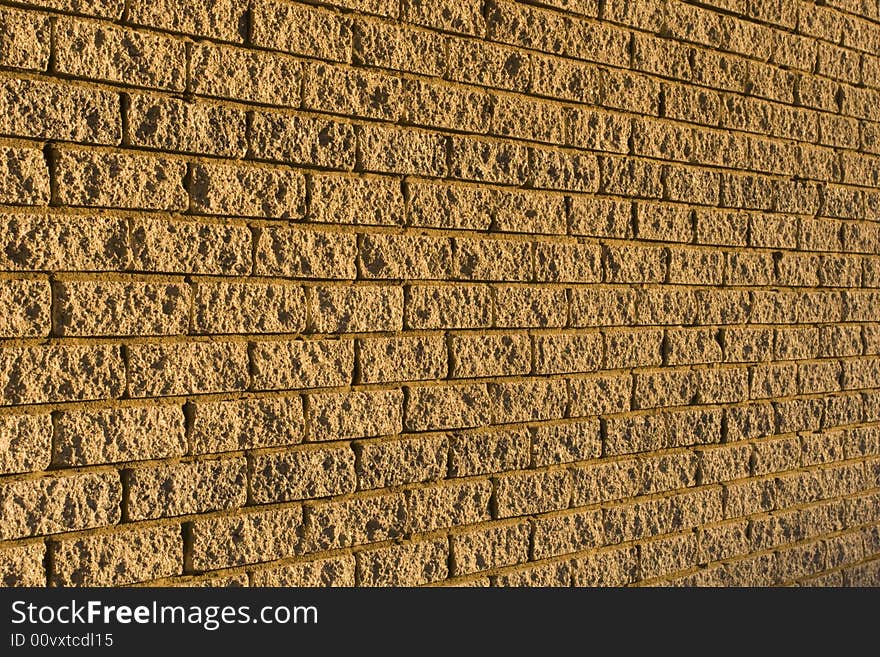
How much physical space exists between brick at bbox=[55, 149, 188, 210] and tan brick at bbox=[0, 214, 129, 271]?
0.06m

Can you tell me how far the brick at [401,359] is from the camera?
367cm

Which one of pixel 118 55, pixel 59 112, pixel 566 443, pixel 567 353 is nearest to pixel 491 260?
pixel 567 353

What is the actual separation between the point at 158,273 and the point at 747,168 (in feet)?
10.1

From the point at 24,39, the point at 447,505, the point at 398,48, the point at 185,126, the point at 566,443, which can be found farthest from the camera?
the point at 566,443

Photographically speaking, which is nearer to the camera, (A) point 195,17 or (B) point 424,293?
(A) point 195,17

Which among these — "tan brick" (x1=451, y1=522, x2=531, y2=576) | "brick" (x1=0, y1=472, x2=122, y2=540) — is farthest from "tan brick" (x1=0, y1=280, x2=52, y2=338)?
"tan brick" (x1=451, y1=522, x2=531, y2=576)

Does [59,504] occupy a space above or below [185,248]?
below

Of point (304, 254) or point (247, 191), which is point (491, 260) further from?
point (247, 191)

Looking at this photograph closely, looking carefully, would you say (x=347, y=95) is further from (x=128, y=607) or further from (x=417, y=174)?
(x=128, y=607)

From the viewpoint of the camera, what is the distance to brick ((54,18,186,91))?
2996 millimetres

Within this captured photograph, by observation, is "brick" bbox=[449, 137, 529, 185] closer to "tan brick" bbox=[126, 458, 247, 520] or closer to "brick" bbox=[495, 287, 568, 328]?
"brick" bbox=[495, 287, 568, 328]

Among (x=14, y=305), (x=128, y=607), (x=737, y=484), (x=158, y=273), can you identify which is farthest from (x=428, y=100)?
(x=737, y=484)

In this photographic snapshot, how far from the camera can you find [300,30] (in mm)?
3482

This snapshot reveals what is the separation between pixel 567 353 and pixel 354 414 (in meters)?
1.06
